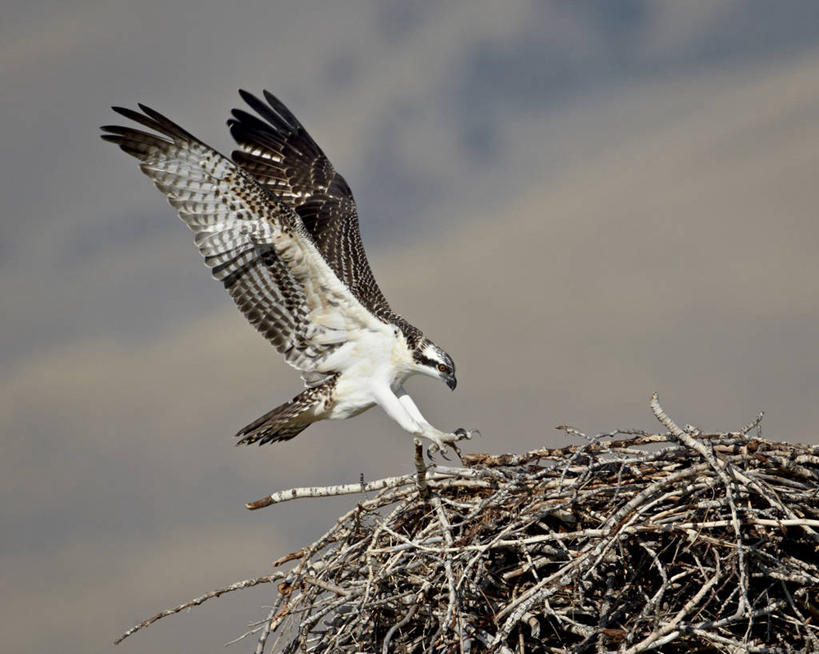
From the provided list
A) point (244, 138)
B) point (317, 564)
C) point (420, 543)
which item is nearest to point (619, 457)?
point (420, 543)

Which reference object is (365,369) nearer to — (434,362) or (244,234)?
(434,362)

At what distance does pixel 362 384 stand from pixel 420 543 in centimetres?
234

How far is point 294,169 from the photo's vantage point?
416 inches

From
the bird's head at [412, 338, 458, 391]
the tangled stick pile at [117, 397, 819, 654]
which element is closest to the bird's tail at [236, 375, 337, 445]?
the bird's head at [412, 338, 458, 391]

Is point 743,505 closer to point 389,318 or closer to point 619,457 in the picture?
point 619,457

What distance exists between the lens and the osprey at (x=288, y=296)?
25.5 feet

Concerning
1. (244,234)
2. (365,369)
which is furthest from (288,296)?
(365,369)

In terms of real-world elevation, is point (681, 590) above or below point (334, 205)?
below

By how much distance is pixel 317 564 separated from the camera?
6.45m

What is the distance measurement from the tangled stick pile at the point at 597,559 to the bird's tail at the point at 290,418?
169 cm

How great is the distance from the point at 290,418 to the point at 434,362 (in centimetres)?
120

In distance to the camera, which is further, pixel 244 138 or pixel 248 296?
pixel 244 138

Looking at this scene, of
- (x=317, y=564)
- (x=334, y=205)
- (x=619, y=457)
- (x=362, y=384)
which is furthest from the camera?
(x=334, y=205)

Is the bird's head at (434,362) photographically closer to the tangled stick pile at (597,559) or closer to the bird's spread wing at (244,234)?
the bird's spread wing at (244,234)
